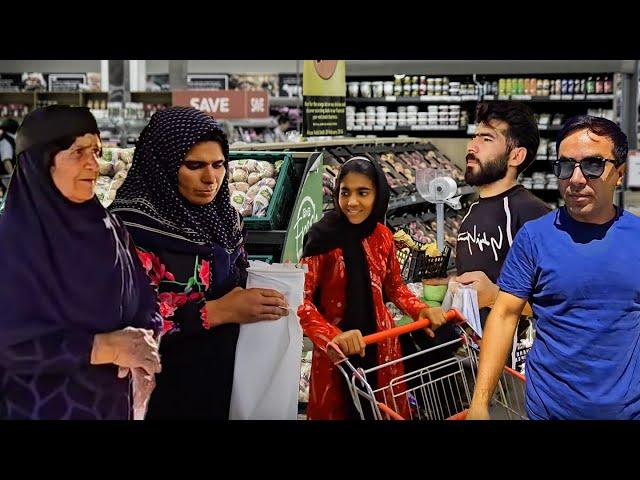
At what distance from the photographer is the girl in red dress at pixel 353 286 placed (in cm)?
292

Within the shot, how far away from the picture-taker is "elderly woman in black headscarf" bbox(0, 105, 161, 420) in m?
2.56

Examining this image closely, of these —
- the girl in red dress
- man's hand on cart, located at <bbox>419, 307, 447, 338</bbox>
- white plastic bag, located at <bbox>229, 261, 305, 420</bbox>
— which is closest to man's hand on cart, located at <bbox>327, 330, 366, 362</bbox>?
the girl in red dress

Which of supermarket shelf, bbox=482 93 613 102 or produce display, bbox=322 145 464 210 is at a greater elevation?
supermarket shelf, bbox=482 93 613 102

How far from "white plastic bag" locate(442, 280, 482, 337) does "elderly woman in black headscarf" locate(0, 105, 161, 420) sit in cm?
109

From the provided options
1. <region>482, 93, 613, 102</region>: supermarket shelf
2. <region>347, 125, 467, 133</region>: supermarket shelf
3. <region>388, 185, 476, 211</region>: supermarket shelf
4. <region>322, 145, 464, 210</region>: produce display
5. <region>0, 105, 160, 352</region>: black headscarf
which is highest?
<region>482, 93, 613, 102</region>: supermarket shelf

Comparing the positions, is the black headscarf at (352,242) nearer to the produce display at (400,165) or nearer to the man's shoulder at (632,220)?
the produce display at (400,165)

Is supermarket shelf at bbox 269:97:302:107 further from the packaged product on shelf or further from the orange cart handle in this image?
the orange cart handle

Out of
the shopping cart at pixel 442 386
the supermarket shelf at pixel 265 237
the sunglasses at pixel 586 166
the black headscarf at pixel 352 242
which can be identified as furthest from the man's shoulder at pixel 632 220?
the supermarket shelf at pixel 265 237

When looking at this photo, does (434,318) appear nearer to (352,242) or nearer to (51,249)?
(352,242)

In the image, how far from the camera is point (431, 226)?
448 centimetres

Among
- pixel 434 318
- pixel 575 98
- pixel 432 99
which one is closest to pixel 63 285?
pixel 434 318

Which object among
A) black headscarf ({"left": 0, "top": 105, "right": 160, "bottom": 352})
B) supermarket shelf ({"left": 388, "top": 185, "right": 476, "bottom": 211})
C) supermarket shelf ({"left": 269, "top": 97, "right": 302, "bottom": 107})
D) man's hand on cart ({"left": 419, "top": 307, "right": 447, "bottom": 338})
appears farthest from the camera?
supermarket shelf ({"left": 269, "top": 97, "right": 302, "bottom": 107})
